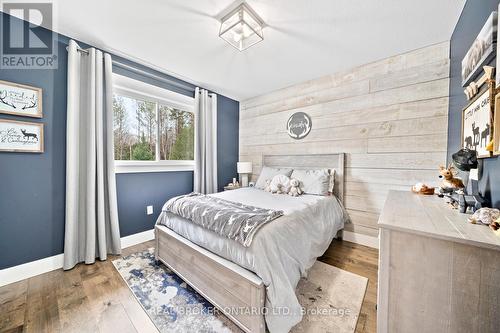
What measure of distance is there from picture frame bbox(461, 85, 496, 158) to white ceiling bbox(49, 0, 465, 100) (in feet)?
3.31

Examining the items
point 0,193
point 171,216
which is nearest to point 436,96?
point 171,216

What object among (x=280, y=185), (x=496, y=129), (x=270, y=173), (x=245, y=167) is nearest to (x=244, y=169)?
(x=245, y=167)

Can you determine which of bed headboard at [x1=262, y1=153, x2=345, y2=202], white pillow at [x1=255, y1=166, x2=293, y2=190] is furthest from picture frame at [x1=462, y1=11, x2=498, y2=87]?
white pillow at [x1=255, y1=166, x2=293, y2=190]

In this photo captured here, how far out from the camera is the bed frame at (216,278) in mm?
1139

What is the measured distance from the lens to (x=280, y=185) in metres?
2.66

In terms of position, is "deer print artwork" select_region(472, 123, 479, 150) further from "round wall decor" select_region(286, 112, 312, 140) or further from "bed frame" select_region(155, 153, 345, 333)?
"round wall decor" select_region(286, 112, 312, 140)

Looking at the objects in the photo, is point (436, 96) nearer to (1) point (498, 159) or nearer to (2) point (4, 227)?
(1) point (498, 159)

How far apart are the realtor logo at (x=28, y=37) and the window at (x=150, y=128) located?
62 cm

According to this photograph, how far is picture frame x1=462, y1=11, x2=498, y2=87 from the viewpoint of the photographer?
950mm

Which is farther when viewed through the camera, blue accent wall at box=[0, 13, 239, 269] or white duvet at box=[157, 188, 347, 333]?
blue accent wall at box=[0, 13, 239, 269]

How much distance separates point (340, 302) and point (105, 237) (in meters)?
2.52

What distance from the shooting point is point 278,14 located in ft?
5.49

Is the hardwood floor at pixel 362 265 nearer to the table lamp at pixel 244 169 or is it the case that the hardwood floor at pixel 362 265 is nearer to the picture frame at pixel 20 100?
the table lamp at pixel 244 169

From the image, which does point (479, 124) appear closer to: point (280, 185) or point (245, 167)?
point (280, 185)
